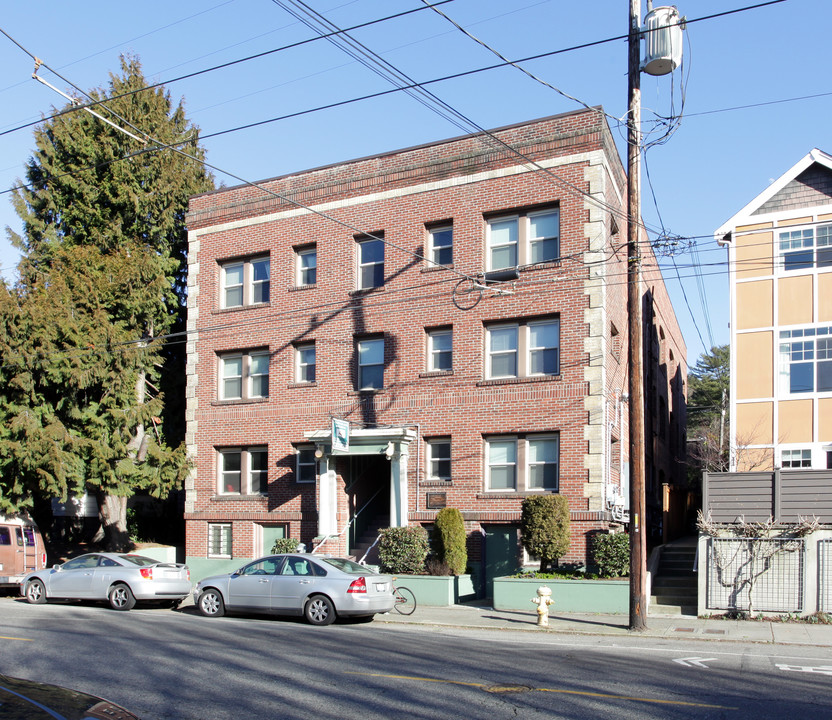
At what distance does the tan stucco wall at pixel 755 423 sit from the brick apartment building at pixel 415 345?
3.82m

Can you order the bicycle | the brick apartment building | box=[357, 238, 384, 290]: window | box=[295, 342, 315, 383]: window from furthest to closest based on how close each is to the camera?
box=[295, 342, 315, 383]: window
box=[357, 238, 384, 290]: window
the brick apartment building
the bicycle

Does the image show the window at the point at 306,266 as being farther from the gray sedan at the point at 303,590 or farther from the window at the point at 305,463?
the gray sedan at the point at 303,590

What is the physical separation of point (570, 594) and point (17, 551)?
50.7ft

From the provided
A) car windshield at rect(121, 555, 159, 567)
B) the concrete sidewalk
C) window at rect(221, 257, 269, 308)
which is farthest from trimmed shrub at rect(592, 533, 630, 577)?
window at rect(221, 257, 269, 308)

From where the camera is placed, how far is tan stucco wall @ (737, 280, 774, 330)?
1012 inches

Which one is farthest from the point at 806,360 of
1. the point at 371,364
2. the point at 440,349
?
the point at 371,364

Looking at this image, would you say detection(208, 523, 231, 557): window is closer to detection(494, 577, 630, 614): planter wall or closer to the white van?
the white van

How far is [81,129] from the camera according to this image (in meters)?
30.2

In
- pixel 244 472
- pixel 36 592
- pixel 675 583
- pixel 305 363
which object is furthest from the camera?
pixel 244 472

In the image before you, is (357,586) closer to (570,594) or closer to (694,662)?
(570,594)

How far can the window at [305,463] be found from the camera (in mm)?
25328

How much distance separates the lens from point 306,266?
26344 millimetres

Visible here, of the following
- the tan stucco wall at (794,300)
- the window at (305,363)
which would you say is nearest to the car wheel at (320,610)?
the window at (305,363)

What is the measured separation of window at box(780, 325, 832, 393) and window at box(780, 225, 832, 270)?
6.24 feet
